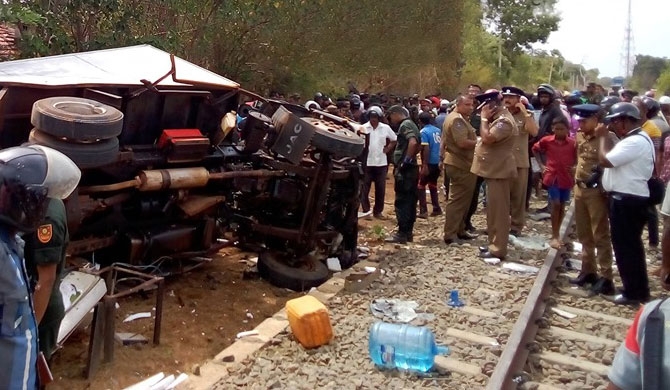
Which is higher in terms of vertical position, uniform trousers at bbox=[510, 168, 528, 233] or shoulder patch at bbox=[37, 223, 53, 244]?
shoulder patch at bbox=[37, 223, 53, 244]

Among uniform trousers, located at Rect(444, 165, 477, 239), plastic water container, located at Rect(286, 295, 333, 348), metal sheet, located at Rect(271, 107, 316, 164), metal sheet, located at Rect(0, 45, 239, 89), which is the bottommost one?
plastic water container, located at Rect(286, 295, 333, 348)

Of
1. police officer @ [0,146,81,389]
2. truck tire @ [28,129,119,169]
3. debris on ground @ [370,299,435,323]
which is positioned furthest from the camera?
debris on ground @ [370,299,435,323]

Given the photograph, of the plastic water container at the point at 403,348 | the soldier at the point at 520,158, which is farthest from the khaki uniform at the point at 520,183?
the plastic water container at the point at 403,348

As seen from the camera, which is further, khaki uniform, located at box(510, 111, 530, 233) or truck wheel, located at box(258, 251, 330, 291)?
khaki uniform, located at box(510, 111, 530, 233)

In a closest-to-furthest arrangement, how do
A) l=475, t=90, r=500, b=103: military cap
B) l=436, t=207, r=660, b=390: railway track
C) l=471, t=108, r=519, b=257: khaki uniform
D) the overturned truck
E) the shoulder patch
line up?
the shoulder patch, l=436, t=207, r=660, b=390: railway track, the overturned truck, l=475, t=90, r=500, b=103: military cap, l=471, t=108, r=519, b=257: khaki uniform

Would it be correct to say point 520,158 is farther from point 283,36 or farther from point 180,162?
point 283,36

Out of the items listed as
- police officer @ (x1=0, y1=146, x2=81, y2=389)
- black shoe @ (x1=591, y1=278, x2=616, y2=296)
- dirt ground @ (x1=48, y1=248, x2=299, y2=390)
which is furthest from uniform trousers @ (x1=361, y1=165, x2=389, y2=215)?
police officer @ (x1=0, y1=146, x2=81, y2=389)

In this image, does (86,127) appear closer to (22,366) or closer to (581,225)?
(22,366)

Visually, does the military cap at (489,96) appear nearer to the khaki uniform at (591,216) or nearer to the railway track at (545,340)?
the khaki uniform at (591,216)

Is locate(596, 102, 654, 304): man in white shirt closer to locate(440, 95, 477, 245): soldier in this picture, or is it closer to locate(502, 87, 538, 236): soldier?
locate(440, 95, 477, 245): soldier

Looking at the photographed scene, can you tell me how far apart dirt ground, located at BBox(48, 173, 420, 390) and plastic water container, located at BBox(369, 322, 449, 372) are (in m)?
1.34

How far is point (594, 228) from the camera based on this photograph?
6496 millimetres

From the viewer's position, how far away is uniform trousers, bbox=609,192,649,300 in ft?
19.2

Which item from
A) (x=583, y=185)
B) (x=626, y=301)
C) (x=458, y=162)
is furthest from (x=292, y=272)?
(x=626, y=301)
